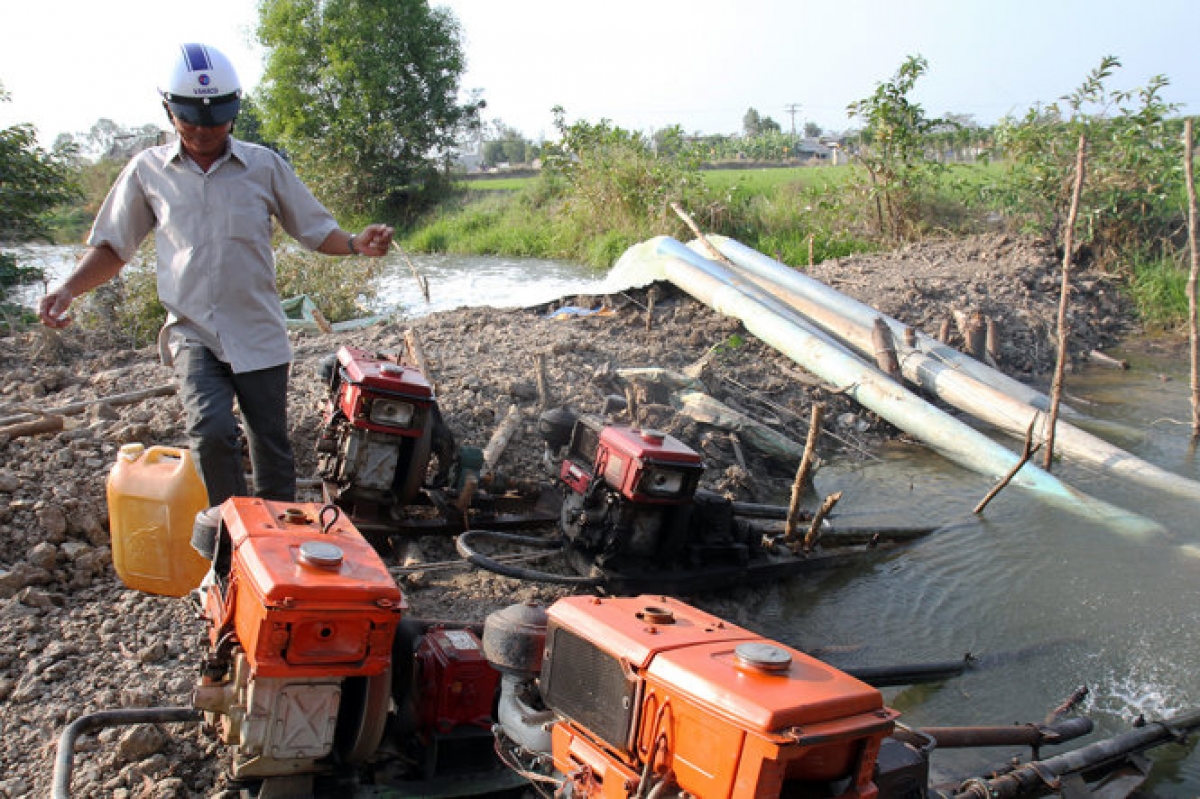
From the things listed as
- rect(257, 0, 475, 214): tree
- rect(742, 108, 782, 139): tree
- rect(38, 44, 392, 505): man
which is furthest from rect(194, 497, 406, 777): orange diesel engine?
rect(742, 108, 782, 139): tree

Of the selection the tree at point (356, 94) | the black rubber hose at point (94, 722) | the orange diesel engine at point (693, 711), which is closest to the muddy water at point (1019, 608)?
the orange diesel engine at point (693, 711)

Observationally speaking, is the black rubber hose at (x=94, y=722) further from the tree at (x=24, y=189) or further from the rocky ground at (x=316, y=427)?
the tree at (x=24, y=189)

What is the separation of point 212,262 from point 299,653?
1.84m

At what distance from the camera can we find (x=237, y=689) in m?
2.75

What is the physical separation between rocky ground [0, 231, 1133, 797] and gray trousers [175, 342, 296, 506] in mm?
610

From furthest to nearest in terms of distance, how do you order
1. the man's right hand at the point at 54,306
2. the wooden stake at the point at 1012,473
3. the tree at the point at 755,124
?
the tree at the point at 755,124, the wooden stake at the point at 1012,473, the man's right hand at the point at 54,306

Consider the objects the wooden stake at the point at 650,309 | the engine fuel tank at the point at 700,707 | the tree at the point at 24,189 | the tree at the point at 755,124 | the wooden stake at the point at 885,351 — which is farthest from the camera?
the tree at the point at 755,124

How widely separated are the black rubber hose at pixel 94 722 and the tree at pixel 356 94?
91.7 ft

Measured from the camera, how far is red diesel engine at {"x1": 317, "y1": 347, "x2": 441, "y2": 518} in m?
4.77

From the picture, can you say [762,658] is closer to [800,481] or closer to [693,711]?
[693,711]

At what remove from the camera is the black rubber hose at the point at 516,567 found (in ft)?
15.1

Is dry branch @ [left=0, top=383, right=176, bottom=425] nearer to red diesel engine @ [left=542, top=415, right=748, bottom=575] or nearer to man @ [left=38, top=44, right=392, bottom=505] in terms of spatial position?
man @ [left=38, top=44, right=392, bottom=505]

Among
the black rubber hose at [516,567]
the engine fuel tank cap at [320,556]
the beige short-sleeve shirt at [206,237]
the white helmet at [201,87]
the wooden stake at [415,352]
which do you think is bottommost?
the black rubber hose at [516,567]

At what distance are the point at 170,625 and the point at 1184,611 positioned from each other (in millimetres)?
5448
